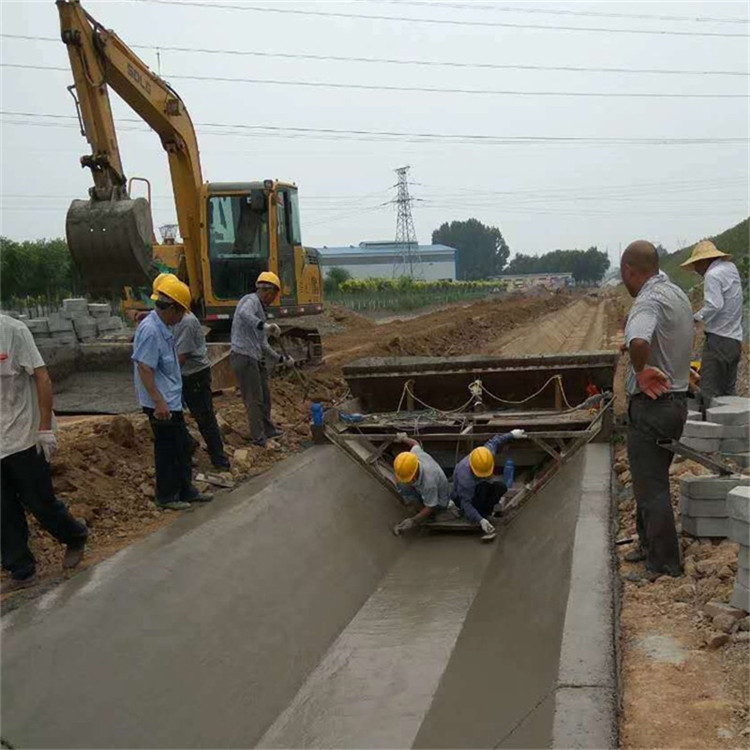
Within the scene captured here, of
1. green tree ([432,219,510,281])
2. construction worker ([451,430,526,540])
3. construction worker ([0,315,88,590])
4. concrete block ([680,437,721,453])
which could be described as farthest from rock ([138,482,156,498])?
green tree ([432,219,510,281])

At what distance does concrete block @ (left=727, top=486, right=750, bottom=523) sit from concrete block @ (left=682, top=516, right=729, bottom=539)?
2.77 feet

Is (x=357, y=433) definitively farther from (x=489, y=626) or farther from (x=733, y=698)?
(x=733, y=698)

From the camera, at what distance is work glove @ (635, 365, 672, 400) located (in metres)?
4.37

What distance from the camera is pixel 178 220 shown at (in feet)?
38.7

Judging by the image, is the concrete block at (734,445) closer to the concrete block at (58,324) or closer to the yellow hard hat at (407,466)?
the yellow hard hat at (407,466)

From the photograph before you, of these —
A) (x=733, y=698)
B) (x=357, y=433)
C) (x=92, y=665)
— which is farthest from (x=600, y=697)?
(x=357, y=433)

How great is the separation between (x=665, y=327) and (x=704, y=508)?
120 cm

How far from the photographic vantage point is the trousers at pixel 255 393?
313 inches

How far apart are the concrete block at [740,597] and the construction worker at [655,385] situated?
687 millimetres

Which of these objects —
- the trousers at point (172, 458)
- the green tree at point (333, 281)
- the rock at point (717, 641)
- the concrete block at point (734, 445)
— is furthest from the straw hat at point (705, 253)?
the green tree at point (333, 281)

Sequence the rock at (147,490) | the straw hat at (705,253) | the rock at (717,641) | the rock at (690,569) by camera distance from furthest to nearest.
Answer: the straw hat at (705,253) → the rock at (147,490) → the rock at (690,569) → the rock at (717,641)

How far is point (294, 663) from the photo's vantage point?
16.2 feet

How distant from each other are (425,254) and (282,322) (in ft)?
310

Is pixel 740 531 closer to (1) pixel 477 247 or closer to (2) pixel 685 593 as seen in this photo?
(2) pixel 685 593
